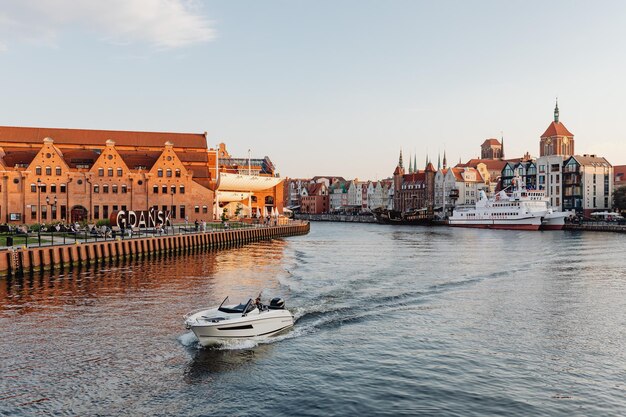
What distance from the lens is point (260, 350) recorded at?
27625 millimetres

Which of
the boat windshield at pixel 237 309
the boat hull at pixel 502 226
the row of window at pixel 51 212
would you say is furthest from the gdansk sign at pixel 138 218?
the boat hull at pixel 502 226

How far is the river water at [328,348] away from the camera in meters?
21.2

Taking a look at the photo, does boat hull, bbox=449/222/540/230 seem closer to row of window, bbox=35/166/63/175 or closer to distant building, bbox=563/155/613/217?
distant building, bbox=563/155/613/217

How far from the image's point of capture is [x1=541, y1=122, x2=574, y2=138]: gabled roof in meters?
183

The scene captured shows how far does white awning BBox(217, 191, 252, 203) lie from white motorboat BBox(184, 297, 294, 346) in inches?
4060

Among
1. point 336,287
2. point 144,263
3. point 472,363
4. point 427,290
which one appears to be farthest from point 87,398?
point 144,263

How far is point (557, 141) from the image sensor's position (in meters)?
182

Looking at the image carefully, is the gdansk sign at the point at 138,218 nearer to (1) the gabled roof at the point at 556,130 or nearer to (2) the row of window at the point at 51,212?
(2) the row of window at the point at 51,212

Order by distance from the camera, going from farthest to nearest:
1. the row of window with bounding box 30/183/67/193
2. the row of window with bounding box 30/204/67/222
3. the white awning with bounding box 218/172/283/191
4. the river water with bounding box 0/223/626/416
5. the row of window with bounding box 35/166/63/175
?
the white awning with bounding box 218/172/283/191 → the row of window with bounding box 35/166/63/175 → the row of window with bounding box 30/183/67/193 → the row of window with bounding box 30/204/67/222 → the river water with bounding box 0/223/626/416

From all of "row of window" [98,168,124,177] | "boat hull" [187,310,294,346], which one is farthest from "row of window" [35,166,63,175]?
"boat hull" [187,310,294,346]

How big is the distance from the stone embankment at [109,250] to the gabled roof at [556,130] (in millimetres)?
124321

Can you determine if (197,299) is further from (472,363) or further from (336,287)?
(472,363)

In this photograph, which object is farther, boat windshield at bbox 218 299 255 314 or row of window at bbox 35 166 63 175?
row of window at bbox 35 166 63 175

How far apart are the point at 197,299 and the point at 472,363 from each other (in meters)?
20.4
